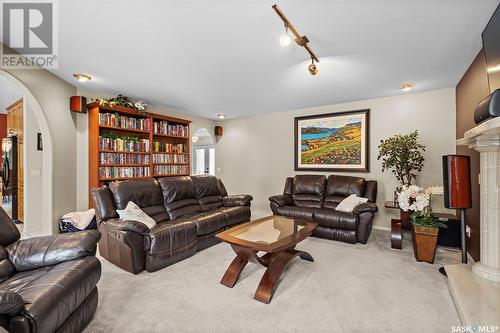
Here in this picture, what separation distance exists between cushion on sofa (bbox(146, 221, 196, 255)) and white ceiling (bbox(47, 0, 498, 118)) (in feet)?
6.63

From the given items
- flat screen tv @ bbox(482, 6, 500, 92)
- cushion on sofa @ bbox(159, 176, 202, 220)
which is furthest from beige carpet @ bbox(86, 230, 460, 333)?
flat screen tv @ bbox(482, 6, 500, 92)

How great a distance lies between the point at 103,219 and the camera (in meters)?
2.80

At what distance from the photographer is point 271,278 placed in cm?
211

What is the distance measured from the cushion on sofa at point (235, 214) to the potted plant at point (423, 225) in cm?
231

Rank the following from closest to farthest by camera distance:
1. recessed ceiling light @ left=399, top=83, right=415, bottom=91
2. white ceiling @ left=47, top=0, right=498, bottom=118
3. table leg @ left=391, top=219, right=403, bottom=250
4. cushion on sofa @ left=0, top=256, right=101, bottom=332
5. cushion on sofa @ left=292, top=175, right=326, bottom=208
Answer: cushion on sofa @ left=0, top=256, right=101, bottom=332 → white ceiling @ left=47, top=0, right=498, bottom=118 → table leg @ left=391, top=219, right=403, bottom=250 → recessed ceiling light @ left=399, top=83, right=415, bottom=91 → cushion on sofa @ left=292, top=175, right=326, bottom=208

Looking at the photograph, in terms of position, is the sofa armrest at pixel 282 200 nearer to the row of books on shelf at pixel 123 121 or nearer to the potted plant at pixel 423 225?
the potted plant at pixel 423 225

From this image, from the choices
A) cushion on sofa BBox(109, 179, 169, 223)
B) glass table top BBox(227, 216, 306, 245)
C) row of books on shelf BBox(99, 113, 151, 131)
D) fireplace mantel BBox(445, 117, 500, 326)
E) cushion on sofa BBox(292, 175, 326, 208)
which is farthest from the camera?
cushion on sofa BBox(292, 175, 326, 208)

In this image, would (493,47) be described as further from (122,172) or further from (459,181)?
(122,172)

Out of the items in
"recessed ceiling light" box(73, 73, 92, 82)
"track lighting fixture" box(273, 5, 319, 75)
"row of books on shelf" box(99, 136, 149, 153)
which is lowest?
"row of books on shelf" box(99, 136, 149, 153)

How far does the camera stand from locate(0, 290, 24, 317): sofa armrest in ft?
3.52

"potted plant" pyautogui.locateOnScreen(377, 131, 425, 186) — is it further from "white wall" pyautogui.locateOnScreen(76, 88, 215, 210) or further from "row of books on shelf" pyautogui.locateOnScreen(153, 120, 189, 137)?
"white wall" pyautogui.locateOnScreen(76, 88, 215, 210)

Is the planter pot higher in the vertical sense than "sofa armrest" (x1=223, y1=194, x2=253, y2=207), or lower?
lower

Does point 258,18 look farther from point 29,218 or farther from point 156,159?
point 29,218

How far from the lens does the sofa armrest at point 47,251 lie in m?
1.70
